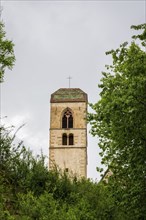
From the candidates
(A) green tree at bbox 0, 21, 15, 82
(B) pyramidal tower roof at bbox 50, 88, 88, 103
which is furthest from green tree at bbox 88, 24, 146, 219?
(B) pyramidal tower roof at bbox 50, 88, 88, 103

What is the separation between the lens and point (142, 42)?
654 inches

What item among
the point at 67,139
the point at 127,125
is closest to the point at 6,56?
the point at 127,125

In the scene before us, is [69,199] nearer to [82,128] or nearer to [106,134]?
[106,134]

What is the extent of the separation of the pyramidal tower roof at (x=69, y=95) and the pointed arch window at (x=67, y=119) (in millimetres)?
1660

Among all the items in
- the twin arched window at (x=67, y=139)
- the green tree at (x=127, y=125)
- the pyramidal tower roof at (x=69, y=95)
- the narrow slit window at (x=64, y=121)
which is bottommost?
the green tree at (x=127, y=125)

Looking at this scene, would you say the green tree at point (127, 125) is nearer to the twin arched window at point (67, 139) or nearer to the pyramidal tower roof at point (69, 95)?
the twin arched window at point (67, 139)

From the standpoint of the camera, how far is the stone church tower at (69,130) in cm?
5709

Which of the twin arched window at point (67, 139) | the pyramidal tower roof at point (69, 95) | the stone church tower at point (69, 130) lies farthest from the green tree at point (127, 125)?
the pyramidal tower roof at point (69, 95)

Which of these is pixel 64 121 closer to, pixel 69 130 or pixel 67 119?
pixel 67 119

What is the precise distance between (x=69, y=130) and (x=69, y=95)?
516cm

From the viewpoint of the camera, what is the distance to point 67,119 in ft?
202

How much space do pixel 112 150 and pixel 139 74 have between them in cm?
276

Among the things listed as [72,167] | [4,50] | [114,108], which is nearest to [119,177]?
[114,108]

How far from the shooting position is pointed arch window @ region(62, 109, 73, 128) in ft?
201
